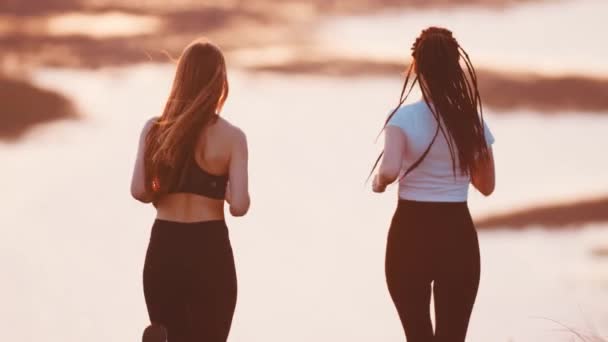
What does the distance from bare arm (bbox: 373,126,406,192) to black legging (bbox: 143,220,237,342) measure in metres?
0.82

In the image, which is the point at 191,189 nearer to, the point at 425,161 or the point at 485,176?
the point at 425,161

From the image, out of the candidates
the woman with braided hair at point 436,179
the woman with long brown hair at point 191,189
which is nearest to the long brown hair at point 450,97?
the woman with braided hair at point 436,179

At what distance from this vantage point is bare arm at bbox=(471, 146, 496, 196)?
7090 mm

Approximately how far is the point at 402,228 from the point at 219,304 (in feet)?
3.20

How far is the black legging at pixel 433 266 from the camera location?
7.05 meters

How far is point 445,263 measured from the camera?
280 inches

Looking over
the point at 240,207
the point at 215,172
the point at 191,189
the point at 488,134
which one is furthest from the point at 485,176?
→ the point at 191,189

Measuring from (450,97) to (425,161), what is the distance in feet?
1.12

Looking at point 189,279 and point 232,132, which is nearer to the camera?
point 232,132

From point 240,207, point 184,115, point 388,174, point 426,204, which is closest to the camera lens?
point 184,115

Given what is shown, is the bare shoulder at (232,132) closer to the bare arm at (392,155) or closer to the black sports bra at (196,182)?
the black sports bra at (196,182)

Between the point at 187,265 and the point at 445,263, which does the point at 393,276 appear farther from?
the point at 187,265

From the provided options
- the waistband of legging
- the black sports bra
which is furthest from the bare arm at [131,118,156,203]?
the waistband of legging

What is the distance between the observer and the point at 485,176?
7.11 meters
